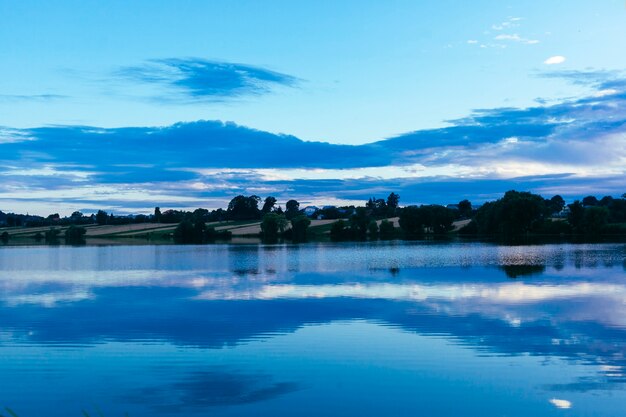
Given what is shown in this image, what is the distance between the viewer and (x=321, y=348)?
15.6 meters

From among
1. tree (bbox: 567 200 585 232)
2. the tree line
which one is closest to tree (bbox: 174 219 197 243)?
the tree line

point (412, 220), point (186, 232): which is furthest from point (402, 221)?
point (186, 232)

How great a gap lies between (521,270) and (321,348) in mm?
23229

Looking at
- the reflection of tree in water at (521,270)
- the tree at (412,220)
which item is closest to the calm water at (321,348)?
the reflection of tree in water at (521,270)

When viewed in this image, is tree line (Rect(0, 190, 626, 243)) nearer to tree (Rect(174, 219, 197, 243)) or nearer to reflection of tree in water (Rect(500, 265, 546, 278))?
tree (Rect(174, 219, 197, 243))

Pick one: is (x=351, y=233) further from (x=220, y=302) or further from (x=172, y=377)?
(x=172, y=377)

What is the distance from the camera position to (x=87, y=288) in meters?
30.9

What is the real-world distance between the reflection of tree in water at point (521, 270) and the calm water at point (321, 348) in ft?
9.31

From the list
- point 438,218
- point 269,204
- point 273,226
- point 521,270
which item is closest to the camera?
point 521,270

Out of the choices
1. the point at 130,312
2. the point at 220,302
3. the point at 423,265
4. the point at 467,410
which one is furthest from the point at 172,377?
the point at 423,265

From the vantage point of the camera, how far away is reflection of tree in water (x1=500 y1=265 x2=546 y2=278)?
3350 centimetres

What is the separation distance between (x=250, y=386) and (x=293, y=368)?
147 centimetres

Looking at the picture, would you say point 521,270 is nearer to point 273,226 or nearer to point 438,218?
point 438,218

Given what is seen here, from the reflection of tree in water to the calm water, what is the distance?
2.84m
